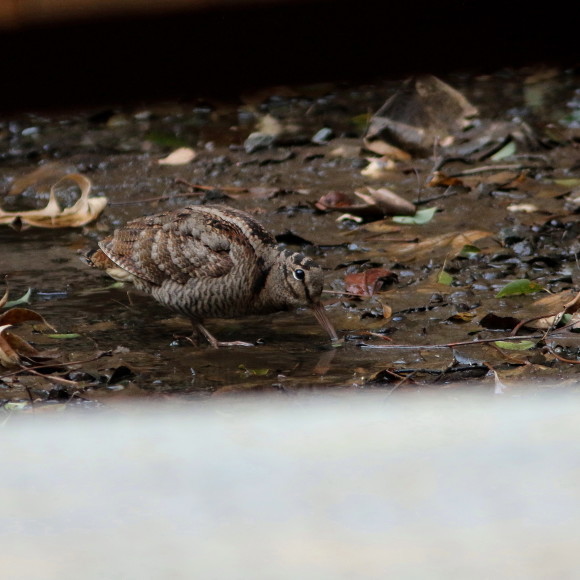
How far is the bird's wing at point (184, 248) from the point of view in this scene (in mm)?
5156

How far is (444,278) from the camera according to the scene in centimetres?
572

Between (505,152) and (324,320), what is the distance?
378cm

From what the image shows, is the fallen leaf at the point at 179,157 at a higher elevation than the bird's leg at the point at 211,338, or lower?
lower

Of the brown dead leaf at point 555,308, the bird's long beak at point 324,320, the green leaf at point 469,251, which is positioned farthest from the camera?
the green leaf at point 469,251

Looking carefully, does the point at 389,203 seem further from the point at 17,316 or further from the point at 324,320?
the point at 17,316

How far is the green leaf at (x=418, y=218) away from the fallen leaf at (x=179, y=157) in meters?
2.41

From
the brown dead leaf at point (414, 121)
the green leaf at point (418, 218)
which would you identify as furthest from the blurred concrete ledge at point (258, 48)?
the green leaf at point (418, 218)

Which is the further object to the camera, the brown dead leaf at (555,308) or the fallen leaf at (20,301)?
the fallen leaf at (20,301)

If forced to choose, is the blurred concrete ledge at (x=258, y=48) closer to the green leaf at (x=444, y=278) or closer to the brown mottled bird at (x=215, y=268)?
the brown mottled bird at (x=215, y=268)

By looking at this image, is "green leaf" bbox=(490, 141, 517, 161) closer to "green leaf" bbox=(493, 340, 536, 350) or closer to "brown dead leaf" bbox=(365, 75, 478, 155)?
"brown dead leaf" bbox=(365, 75, 478, 155)

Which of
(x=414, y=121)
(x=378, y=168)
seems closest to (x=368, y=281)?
(x=378, y=168)

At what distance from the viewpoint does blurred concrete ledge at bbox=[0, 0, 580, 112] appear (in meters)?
7.40

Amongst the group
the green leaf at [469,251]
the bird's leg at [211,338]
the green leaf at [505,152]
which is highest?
the bird's leg at [211,338]

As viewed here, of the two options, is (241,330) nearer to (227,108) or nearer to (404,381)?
(404,381)
